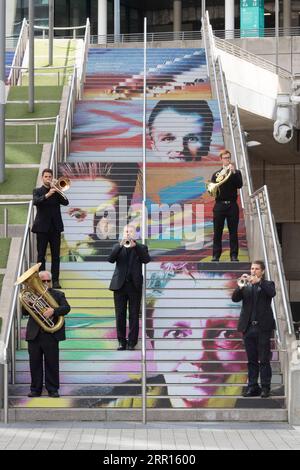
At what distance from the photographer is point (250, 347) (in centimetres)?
1532

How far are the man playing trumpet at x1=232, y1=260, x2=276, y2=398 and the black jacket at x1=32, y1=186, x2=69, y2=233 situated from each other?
12.2ft

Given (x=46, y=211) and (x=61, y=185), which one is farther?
(x=61, y=185)

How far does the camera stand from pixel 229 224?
61.8ft

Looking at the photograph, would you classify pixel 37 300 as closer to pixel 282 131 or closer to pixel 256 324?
pixel 256 324

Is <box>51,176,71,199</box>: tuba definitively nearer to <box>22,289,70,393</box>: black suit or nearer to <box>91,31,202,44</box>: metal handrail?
<box>22,289,70,393</box>: black suit

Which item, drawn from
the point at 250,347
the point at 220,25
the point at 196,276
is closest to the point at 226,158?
the point at 196,276

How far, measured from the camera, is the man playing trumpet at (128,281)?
53.5ft

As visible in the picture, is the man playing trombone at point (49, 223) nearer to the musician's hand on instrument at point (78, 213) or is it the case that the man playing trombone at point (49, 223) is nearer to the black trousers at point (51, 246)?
the black trousers at point (51, 246)

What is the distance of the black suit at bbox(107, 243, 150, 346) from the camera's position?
16.3m

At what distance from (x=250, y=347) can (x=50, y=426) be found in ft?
9.09

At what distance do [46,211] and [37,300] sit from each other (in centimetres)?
294

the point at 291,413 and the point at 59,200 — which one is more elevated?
the point at 59,200

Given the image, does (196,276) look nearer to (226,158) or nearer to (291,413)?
(226,158)

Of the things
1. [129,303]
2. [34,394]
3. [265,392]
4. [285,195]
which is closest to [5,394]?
[34,394]
